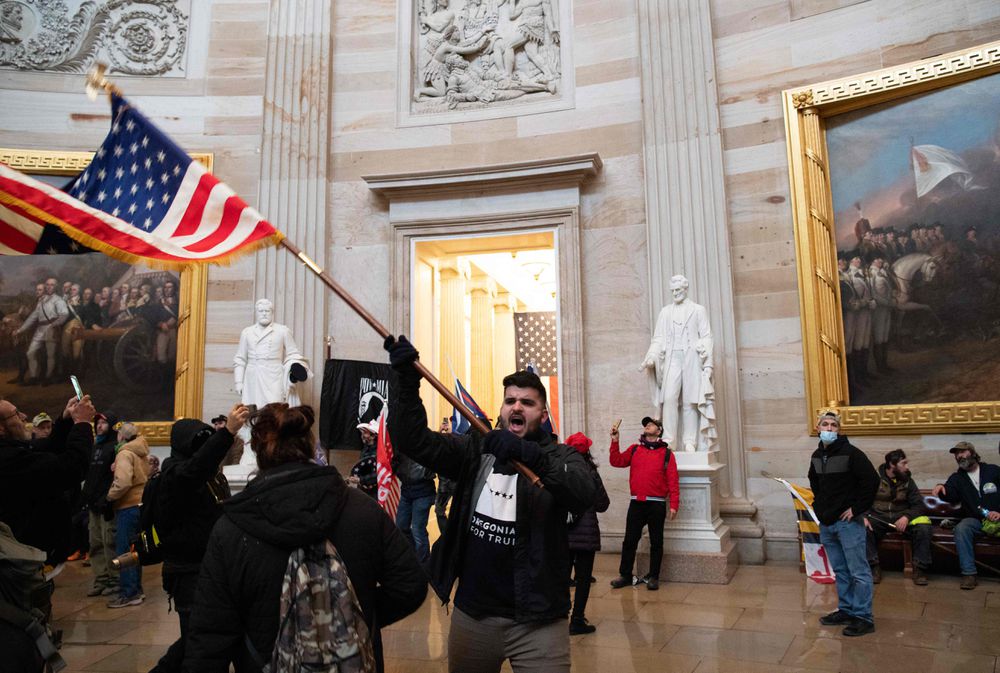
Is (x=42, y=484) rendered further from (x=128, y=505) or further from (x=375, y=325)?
(x=128, y=505)

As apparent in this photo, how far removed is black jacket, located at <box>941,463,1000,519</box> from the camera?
7582 millimetres

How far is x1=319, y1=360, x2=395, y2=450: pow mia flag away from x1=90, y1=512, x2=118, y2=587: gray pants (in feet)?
11.4

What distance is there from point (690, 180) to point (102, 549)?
8.71m

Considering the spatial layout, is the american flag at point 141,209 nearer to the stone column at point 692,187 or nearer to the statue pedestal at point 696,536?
the statue pedestal at point 696,536

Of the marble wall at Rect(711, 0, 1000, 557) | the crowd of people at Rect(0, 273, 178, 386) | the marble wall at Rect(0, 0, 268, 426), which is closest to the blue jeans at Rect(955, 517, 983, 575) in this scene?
the marble wall at Rect(711, 0, 1000, 557)

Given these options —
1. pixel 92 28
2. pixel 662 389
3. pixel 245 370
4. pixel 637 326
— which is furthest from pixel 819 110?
pixel 92 28

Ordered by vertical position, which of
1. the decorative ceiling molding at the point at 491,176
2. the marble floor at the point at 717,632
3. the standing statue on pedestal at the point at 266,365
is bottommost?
the marble floor at the point at 717,632

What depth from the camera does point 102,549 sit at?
25.3ft

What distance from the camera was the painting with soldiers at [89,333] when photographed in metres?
11.5

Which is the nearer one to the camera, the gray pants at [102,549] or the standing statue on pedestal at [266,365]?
the gray pants at [102,549]

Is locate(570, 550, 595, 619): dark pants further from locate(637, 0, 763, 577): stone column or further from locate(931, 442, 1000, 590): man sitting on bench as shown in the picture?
locate(931, 442, 1000, 590): man sitting on bench

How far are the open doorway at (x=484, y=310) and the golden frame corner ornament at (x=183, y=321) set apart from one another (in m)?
3.40

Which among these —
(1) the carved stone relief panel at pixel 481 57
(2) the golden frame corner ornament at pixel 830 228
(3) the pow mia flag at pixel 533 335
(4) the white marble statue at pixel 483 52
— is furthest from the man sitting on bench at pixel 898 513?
(3) the pow mia flag at pixel 533 335

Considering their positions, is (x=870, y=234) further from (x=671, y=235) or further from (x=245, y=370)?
(x=245, y=370)
